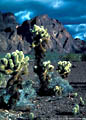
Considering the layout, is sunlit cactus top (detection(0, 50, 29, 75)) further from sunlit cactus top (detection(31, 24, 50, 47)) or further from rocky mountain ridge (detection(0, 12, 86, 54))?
rocky mountain ridge (detection(0, 12, 86, 54))

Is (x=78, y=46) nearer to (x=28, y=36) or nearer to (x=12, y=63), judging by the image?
(x=28, y=36)

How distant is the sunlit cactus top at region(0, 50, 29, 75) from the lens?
553 inches

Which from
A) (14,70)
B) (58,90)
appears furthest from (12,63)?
(58,90)

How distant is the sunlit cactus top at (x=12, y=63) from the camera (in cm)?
1405

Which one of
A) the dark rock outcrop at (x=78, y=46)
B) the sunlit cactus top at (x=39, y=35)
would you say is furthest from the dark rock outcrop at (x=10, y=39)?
the sunlit cactus top at (x=39, y=35)

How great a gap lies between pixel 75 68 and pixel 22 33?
92137 mm

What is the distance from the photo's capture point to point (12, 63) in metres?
14.0

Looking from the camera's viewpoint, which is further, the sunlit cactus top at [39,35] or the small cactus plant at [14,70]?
the sunlit cactus top at [39,35]

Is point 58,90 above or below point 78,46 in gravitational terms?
below

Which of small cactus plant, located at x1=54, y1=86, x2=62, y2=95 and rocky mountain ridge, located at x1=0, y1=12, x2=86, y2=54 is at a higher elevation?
rocky mountain ridge, located at x1=0, y1=12, x2=86, y2=54

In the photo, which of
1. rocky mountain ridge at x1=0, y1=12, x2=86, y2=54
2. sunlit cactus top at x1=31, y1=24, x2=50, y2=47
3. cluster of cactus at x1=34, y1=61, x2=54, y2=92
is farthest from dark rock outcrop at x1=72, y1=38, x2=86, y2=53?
sunlit cactus top at x1=31, y1=24, x2=50, y2=47

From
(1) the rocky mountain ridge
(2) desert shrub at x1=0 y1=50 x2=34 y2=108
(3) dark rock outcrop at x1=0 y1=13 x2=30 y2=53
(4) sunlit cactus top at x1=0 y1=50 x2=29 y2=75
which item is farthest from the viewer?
(1) the rocky mountain ridge

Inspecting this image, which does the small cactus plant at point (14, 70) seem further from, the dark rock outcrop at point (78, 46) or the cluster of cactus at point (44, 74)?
the dark rock outcrop at point (78, 46)

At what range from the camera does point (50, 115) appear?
1215 cm
